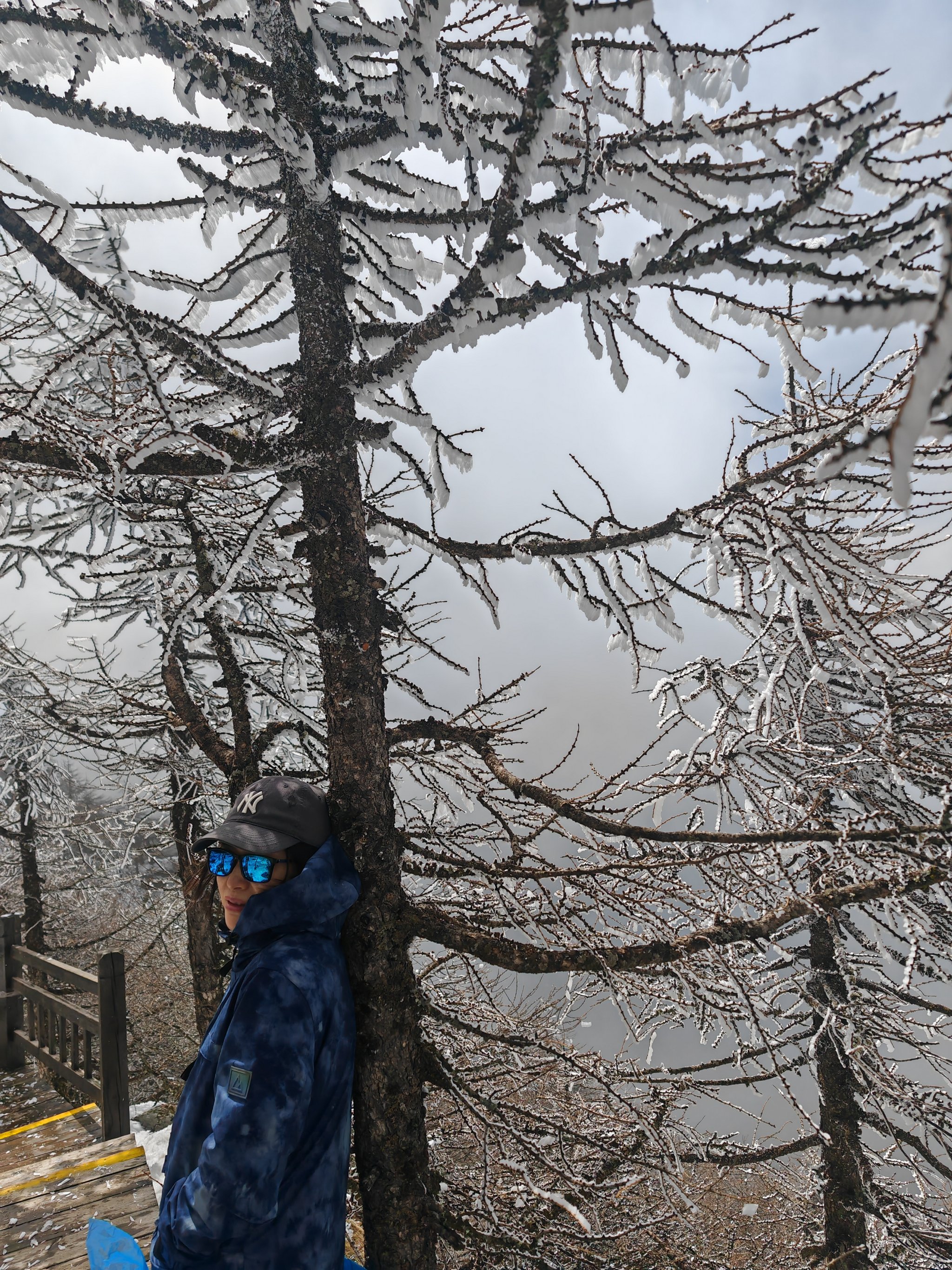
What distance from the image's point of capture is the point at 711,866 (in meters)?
3.24

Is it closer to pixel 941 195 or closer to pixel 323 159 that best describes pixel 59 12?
pixel 323 159

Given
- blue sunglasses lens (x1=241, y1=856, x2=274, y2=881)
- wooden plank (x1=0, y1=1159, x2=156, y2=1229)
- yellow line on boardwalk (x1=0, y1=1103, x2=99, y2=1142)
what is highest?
blue sunglasses lens (x1=241, y1=856, x2=274, y2=881)

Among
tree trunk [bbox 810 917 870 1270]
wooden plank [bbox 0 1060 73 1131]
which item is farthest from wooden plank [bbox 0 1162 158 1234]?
tree trunk [bbox 810 917 870 1270]

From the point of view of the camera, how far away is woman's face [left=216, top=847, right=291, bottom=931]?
2475mm

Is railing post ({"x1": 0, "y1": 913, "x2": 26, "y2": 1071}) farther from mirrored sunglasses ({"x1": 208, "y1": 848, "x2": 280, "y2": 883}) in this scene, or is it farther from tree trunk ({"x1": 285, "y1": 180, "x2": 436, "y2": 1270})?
mirrored sunglasses ({"x1": 208, "y1": 848, "x2": 280, "y2": 883})

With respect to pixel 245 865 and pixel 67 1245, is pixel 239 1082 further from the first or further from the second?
pixel 67 1245

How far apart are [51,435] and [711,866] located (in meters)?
3.52

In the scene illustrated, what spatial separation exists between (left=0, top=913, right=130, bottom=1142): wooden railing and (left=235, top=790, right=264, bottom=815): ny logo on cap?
4102mm

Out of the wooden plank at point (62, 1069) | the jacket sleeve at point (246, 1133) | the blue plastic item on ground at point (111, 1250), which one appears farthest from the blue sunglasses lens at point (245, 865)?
the wooden plank at point (62, 1069)

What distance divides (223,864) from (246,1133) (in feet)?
2.76

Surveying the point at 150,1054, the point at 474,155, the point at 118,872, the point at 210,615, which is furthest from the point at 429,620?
the point at 150,1054

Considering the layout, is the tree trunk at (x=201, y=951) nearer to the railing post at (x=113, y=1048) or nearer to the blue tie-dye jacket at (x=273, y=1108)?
the railing post at (x=113, y=1048)

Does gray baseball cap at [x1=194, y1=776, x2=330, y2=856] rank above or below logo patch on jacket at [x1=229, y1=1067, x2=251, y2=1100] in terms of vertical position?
above

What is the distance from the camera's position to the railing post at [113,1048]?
207 inches
